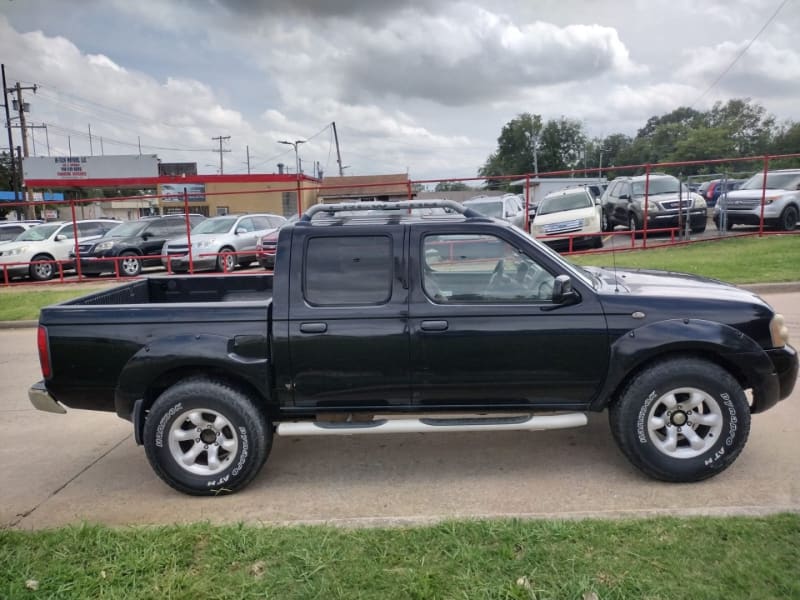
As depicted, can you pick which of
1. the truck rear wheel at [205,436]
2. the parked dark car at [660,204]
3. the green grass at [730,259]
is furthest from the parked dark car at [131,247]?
the truck rear wheel at [205,436]

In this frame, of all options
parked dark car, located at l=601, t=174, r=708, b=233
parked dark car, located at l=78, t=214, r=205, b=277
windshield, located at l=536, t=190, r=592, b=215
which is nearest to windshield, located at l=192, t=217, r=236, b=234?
parked dark car, located at l=78, t=214, r=205, b=277

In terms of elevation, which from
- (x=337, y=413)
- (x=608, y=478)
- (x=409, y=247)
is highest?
(x=409, y=247)

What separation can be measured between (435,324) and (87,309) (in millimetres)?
2242

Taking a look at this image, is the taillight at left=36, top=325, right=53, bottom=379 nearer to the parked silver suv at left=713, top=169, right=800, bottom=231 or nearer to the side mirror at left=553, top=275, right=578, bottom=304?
the side mirror at left=553, top=275, right=578, bottom=304

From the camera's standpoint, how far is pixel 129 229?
1783cm

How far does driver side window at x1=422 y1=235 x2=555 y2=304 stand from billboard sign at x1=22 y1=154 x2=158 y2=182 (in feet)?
175

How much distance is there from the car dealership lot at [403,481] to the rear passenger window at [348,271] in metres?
1.27

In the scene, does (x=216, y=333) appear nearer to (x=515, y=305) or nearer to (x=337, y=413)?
(x=337, y=413)

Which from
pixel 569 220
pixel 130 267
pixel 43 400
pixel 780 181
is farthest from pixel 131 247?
pixel 780 181

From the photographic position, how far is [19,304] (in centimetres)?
1266

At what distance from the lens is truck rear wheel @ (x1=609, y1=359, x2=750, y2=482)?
378 cm

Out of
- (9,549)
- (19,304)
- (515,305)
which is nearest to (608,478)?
(515,305)

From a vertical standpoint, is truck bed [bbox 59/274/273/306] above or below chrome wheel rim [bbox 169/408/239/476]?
above

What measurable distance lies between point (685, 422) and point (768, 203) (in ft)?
44.9
